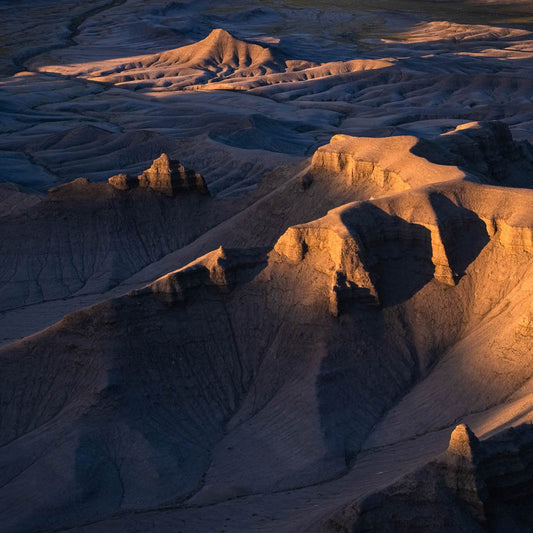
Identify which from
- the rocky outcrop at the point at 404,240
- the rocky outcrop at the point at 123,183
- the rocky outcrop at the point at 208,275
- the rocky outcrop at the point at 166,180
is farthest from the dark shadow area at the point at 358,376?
the rocky outcrop at the point at 123,183

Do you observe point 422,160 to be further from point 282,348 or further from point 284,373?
point 284,373

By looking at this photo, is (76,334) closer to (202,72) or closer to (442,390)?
(442,390)

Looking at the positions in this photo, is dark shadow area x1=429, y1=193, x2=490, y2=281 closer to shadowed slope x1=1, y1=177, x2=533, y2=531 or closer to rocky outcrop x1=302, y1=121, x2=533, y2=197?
shadowed slope x1=1, y1=177, x2=533, y2=531

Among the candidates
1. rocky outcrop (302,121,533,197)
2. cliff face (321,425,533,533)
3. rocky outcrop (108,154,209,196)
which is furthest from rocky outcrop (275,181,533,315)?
rocky outcrop (108,154,209,196)

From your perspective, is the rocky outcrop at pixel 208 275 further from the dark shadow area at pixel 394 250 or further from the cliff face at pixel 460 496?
the cliff face at pixel 460 496

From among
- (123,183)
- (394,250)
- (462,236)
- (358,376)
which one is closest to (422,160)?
(462,236)

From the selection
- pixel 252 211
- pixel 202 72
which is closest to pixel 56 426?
pixel 252 211

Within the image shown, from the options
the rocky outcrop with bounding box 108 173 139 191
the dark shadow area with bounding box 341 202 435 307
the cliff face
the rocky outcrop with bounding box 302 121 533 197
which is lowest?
the rocky outcrop with bounding box 108 173 139 191
